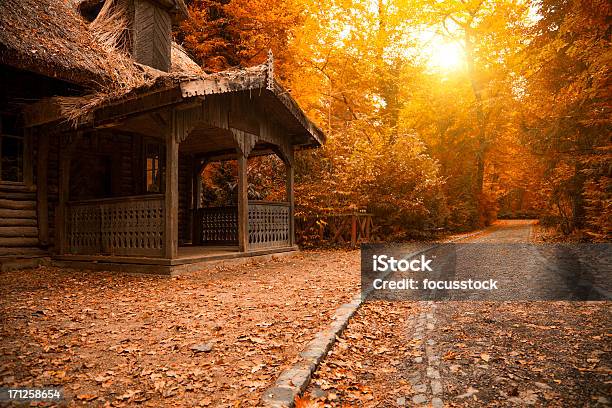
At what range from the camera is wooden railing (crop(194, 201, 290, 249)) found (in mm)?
12016

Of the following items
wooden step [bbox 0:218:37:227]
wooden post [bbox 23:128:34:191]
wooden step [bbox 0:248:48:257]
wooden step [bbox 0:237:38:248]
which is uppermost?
wooden post [bbox 23:128:34:191]

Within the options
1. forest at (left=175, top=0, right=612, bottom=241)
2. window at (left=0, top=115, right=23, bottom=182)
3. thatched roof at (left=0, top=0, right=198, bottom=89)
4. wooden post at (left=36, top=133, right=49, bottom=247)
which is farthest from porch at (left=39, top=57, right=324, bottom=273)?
forest at (left=175, top=0, right=612, bottom=241)

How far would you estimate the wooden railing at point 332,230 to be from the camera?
53.5ft

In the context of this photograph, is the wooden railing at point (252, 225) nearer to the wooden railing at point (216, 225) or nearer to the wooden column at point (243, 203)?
the wooden railing at point (216, 225)

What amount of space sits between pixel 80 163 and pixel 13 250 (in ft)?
9.72

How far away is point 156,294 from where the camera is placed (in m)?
7.17

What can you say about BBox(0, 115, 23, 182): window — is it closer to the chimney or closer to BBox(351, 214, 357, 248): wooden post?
the chimney

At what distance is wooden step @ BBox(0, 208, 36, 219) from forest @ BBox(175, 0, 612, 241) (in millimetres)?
8149

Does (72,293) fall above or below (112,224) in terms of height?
below

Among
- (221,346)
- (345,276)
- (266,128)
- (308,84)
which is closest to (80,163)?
(266,128)

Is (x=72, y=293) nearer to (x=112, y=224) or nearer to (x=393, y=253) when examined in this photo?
(x=112, y=224)

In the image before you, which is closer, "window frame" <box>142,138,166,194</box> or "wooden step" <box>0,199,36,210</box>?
"wooden step" <box>0,199,36,210</box>

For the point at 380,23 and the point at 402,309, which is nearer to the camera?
the point at 402,309

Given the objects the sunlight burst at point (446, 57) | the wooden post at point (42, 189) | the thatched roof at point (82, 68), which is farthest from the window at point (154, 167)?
the sunlight burst at point (446, 57)
